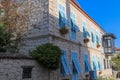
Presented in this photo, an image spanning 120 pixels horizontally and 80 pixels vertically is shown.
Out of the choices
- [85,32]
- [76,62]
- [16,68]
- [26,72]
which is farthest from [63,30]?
[85,32]

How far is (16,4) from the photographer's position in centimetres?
1352

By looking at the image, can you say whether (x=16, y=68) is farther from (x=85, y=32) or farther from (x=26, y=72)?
(x=85, y=32)

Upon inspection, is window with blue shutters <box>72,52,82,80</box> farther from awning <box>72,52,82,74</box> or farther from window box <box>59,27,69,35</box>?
window box <box>59,27,69,35</box>

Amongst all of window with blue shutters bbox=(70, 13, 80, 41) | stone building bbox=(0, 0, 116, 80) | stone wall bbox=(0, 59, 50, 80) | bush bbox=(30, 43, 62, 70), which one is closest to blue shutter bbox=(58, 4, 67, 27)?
stone building bbox=(0, 0, 116, 80)

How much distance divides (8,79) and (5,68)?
545 mm

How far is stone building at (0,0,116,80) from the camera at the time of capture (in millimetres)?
8641

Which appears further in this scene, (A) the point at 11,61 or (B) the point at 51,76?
(B) the point at 51,76

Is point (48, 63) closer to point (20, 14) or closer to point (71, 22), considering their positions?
point (20, 14)

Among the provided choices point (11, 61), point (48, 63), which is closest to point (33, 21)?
point (48, 63)

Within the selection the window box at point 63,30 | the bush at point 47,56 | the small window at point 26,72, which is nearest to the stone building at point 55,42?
the small window at point 26,72

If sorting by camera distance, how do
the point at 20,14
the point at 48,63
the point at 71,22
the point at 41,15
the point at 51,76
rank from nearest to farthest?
the point at 48,63 → the point at 51,76 → the point at 41,15 → the point at 20,14 → the point at 71,22

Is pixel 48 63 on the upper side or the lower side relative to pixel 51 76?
upper

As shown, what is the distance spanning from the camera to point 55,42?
1231 cm

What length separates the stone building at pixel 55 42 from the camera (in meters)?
8.64
